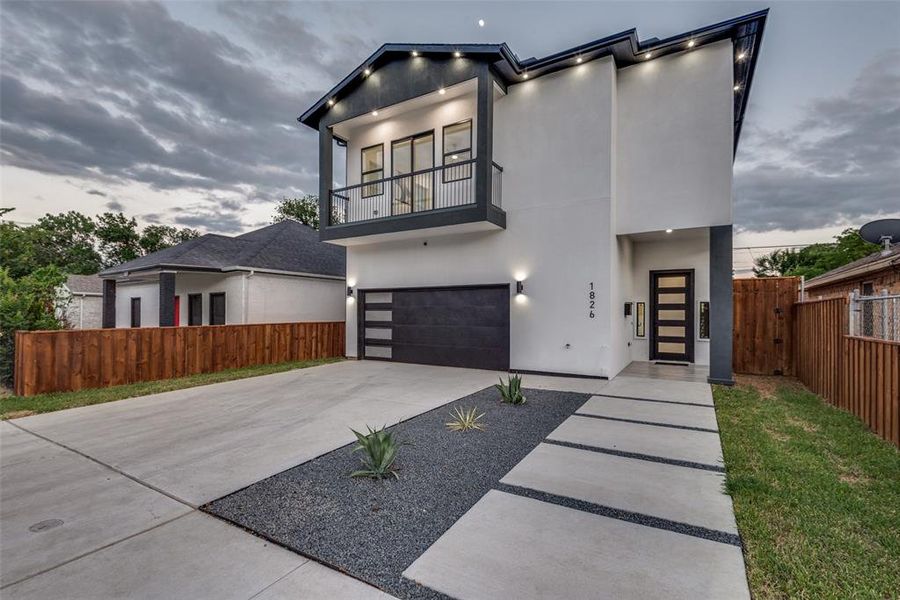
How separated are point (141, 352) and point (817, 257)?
136 feet

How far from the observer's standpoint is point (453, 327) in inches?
381

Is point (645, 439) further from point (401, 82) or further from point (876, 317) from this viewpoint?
point (401, 82)

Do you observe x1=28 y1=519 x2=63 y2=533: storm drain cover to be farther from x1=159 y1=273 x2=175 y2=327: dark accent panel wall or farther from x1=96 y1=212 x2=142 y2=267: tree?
x1=96 y1=212 x2=142 y2=267: tree

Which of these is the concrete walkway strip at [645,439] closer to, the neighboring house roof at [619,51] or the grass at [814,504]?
the grass at [814,504]

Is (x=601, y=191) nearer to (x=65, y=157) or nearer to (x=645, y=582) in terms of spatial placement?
(x=645, y=582)

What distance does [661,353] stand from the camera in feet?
32.3

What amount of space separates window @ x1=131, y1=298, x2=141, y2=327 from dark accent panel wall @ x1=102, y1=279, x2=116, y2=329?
2.11 metres

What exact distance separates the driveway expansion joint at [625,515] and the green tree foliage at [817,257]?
2644 cm

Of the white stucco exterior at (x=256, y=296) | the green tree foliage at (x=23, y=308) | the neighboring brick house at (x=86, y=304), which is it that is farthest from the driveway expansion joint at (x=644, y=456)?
the neighboring brick house at (x=86, y=304)

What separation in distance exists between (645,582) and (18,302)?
10428 mm

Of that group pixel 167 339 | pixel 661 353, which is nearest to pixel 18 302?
pixel 167 339

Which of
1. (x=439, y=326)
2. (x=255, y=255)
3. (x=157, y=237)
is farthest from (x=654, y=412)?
(x=157, y=237)

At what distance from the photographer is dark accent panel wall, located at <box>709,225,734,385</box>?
23.7 feet

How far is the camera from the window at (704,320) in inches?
368
